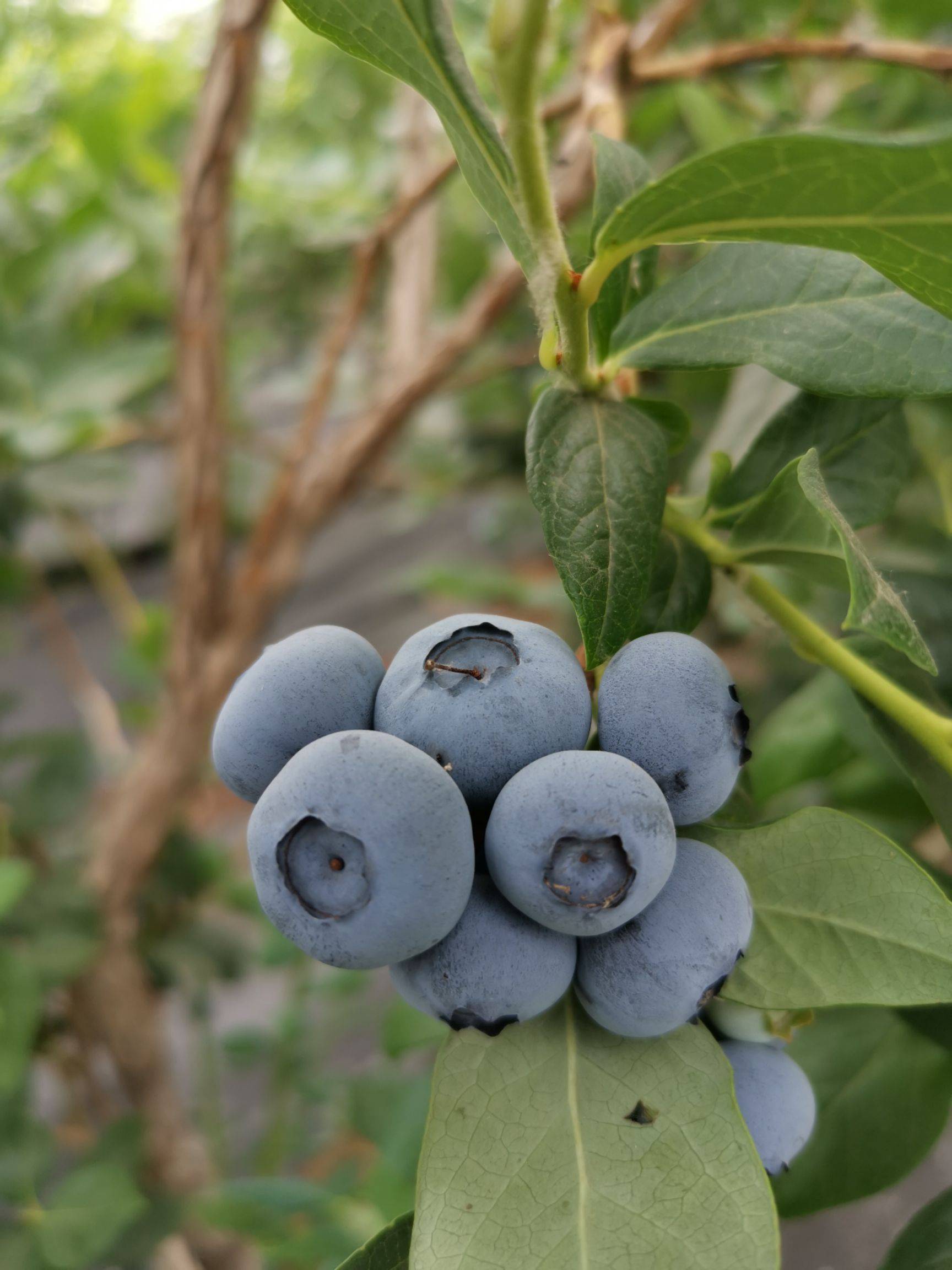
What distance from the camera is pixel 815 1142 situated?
57cm

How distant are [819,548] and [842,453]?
0.13 metres

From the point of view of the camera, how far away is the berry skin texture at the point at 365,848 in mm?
312

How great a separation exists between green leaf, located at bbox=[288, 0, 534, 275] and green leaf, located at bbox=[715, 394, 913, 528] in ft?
0.65

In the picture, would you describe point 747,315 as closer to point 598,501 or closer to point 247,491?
point 598,501

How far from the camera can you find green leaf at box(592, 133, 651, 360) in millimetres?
429

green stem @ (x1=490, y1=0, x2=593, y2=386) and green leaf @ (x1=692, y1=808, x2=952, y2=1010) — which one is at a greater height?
green stem @ (x1=490, y1=0, x2=593, y2=386)

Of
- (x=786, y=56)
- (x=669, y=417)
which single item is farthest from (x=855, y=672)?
(x=786, y=56)

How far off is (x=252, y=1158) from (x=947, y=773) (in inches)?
61.3

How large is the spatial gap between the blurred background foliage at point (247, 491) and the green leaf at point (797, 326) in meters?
0.13

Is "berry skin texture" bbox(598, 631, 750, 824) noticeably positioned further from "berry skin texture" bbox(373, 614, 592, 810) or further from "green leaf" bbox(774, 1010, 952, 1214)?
"green leaf" bbox(774, 1010, 952, 1214)

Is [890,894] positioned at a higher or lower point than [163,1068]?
higher

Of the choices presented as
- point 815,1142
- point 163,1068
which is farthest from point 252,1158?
point 815,1142

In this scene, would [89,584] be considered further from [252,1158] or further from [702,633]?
[702,633]

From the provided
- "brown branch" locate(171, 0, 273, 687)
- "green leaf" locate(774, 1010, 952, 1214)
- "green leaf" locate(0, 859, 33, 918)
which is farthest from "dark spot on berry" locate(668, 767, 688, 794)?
"brown branch" locate(171, 0, 273, 687)
